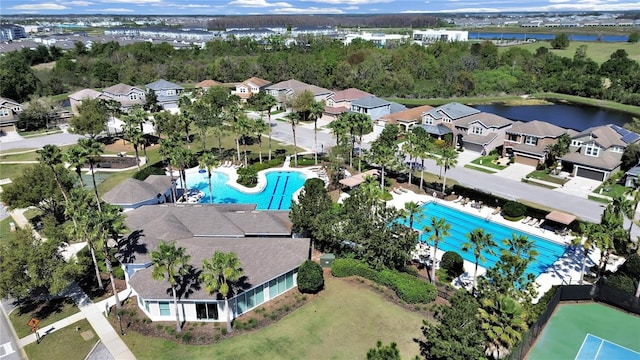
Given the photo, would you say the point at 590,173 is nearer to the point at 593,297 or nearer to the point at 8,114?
the point at 593,297

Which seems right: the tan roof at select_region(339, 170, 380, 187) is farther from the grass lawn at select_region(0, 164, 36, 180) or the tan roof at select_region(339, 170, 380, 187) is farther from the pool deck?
the grass lawn at select_region(0, 164, 36, 180)

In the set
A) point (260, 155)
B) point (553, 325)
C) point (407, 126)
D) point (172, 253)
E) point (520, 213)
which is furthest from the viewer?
point (407, 126)

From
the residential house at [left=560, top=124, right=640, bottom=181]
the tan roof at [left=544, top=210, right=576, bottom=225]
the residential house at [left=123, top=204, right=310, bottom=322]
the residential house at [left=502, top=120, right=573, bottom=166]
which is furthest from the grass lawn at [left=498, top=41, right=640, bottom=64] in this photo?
the residential house at [left=123, top=204, right=310, bottom=322]

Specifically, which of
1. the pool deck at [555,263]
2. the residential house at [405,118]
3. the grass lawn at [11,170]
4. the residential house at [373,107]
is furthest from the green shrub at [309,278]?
the residential house at [373,107]

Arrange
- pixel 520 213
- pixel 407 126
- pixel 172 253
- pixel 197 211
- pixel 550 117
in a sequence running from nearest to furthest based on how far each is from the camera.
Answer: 1. pixel 172 253
2. pixel 197 211
3. pixel 520 213
4. pixel 407 126
5. pixel 550 117

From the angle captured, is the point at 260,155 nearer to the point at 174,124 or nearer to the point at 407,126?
the point at 174,124

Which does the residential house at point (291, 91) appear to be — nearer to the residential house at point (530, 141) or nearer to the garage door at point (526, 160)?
the residential house at point (530, 141)

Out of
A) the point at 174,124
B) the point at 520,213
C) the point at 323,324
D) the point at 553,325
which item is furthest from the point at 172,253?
the point at 174,124
